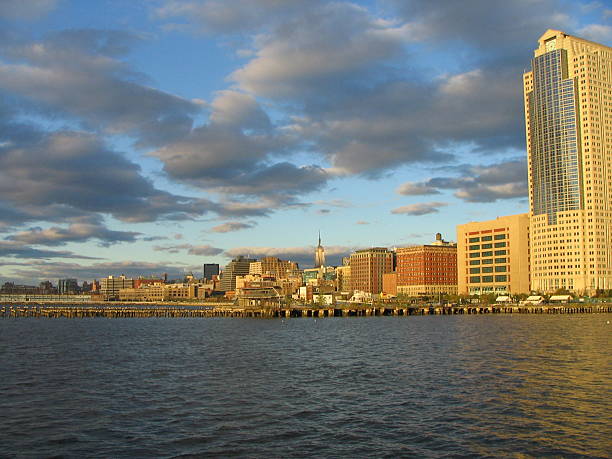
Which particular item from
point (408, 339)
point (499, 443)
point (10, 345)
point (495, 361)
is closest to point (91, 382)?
point (499, 443)

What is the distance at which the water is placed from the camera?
3462cm

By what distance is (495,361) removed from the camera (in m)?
67.7

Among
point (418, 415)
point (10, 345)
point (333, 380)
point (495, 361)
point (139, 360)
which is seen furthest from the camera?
point (10, 345)

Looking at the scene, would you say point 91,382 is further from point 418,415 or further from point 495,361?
point 495,361

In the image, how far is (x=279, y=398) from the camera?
157 feet

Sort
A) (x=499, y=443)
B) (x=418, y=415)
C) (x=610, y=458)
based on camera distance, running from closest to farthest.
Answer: (x=610, y=458) → (x=499, y=443) → (x=418, y=415)

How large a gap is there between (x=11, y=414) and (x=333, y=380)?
89.4 ft

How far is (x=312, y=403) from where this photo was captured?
4575 centimetres

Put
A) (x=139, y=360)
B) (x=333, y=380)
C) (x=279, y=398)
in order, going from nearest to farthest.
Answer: (x=279, y=398)
(x=333, y=380)
(x=139, y=360)

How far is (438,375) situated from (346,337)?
2025 inches

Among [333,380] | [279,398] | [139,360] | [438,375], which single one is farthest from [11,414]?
[438,375]

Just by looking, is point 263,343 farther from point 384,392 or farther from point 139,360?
point 384,392

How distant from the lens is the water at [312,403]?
34625mm

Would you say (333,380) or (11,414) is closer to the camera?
(11,414)
